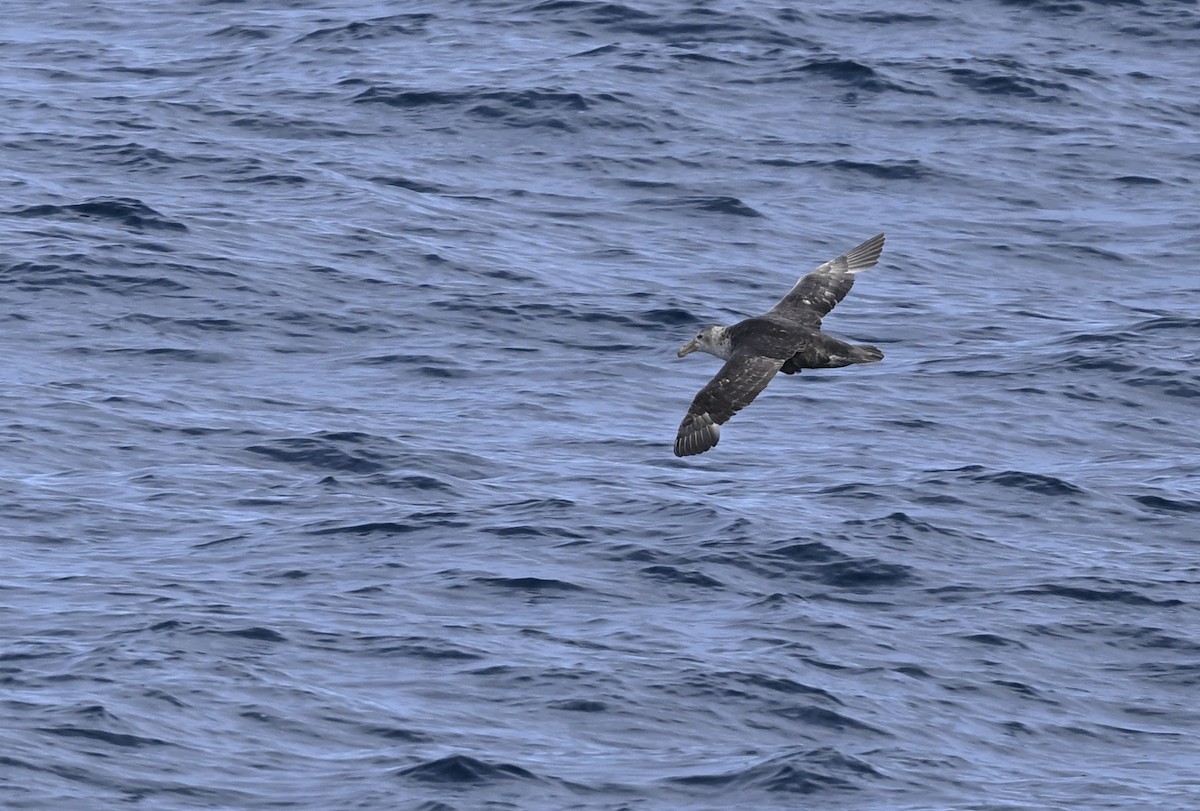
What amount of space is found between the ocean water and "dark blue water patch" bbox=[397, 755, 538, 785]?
4 centimetres

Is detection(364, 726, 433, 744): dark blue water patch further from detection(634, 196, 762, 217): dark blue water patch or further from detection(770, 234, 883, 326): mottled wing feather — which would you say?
detection(634, 196, 762, 217): dark blue water patch

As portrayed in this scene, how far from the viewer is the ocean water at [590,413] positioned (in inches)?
679

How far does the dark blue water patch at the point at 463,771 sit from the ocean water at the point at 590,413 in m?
0.04

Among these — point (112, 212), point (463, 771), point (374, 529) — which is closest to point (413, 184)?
point (112, 212)

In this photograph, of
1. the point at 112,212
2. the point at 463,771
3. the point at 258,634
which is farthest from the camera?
the point at 112,212

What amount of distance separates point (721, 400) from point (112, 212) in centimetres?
1251

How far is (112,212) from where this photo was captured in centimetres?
2738

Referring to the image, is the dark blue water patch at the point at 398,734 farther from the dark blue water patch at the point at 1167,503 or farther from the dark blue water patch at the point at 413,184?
the dark blue water patch at the point at 413,184

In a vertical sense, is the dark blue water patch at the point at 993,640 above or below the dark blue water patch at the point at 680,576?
below

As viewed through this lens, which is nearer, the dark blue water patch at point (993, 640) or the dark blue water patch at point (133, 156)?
the dark blue water patch at point (993, 640)

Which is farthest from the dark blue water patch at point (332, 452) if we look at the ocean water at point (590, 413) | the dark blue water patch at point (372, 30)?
the dark blue water patch at point (372, 30)

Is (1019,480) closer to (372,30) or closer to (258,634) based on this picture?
(258,634)

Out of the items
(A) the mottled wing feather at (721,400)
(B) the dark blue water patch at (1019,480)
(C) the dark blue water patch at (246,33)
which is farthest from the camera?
(C) the dark blue water patch at (246,33)

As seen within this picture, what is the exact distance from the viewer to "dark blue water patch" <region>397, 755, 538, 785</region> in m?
16.3
